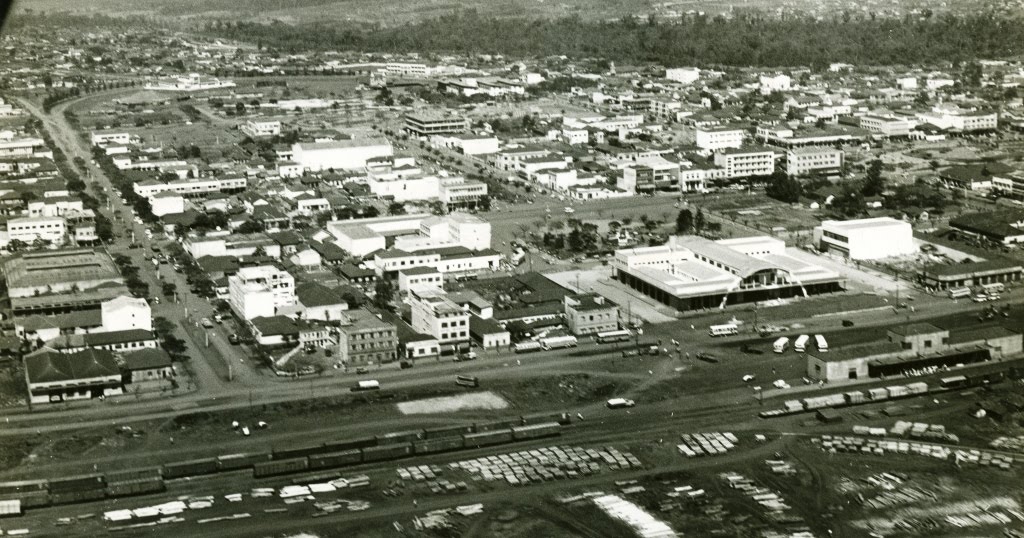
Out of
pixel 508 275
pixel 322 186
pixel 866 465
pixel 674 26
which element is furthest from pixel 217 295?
pixel 674 26

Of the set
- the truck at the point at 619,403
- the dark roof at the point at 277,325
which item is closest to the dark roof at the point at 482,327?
the dark roof at the point at 277,325

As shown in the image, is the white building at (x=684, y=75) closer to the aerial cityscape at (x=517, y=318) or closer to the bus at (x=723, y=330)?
the aerial cityscape at (x=517, y=318)

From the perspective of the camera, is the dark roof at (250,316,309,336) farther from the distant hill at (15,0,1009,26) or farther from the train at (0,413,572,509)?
the distant hill at (15,0,1009,26)

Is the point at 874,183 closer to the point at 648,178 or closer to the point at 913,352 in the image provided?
the point at 648,178

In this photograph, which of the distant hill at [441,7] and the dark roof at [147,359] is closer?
the dark roof at [147,359]

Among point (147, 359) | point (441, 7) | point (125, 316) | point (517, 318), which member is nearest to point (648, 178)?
point (517, 318)

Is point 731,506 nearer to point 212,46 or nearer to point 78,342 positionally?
point 78,342
